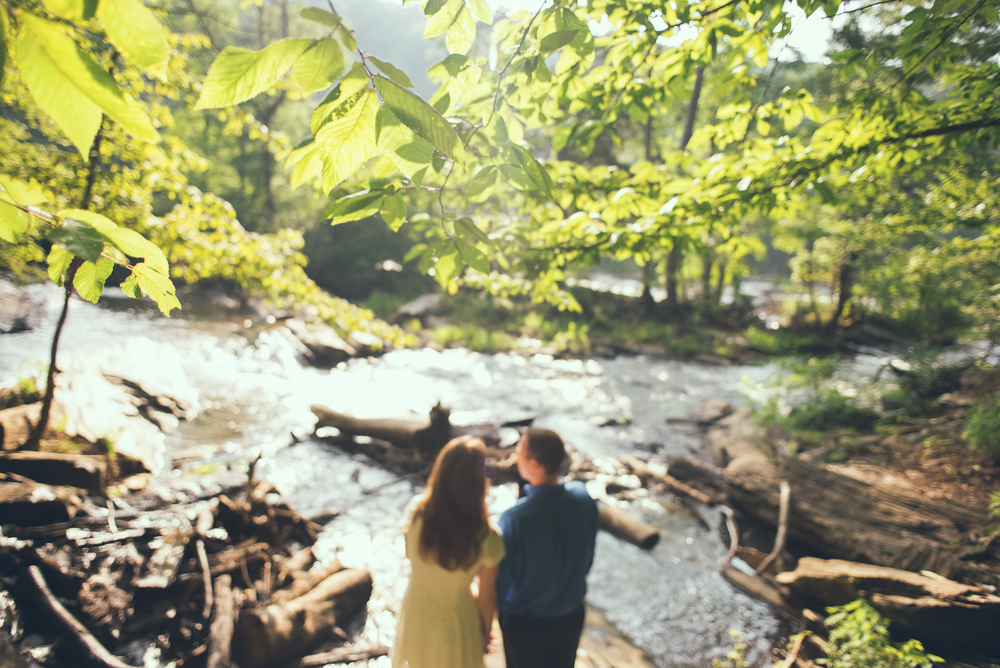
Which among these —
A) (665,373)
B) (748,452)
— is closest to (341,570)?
(748,452)

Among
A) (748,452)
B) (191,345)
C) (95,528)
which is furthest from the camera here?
(191,345)

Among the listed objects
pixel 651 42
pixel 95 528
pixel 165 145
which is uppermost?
pixel 165 145

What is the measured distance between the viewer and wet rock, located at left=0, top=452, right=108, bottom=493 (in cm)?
418

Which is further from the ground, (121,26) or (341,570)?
(121,26)

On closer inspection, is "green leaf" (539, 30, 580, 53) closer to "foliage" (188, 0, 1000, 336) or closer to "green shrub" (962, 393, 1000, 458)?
"foliage" (188, 0, 1000, 336)

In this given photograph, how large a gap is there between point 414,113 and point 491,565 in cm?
246

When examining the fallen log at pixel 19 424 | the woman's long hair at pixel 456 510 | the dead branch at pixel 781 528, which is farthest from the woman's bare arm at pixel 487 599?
the fallen log at pixel 19 424

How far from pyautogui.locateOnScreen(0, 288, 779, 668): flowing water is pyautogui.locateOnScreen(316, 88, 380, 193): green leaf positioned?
4.10m

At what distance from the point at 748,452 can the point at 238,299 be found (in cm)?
1775

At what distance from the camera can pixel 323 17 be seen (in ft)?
2.72

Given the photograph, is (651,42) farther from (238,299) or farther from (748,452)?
(238,299)

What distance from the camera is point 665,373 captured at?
14.3 metres

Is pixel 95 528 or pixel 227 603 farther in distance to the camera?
pixel 95 528

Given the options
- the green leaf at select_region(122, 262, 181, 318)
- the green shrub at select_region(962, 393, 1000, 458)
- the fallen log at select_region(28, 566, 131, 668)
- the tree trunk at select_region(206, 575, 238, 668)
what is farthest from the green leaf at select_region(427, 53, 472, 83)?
the green shrub at select_region(962, 393, 1000, 458)
